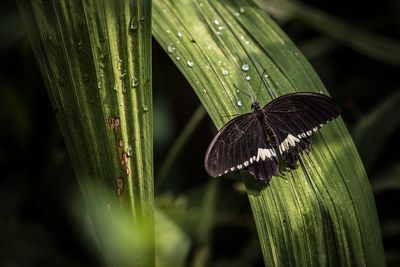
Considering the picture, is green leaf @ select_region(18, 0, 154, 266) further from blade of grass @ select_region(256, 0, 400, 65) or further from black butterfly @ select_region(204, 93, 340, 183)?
blade of grass @ select_region(256, 0, 400, 65)

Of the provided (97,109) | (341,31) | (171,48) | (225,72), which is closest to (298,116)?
(225,72)

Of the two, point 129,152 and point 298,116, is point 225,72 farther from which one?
point 129,152

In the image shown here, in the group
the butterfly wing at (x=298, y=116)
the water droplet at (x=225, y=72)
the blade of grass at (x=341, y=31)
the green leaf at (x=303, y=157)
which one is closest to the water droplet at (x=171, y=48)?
the green leaf at (x=303, y=157)

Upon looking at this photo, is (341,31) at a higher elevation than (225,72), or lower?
higher

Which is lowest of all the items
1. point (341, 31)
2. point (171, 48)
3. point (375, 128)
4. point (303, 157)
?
point (303, 157)

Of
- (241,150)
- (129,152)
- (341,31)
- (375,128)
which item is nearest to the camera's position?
(129,152)

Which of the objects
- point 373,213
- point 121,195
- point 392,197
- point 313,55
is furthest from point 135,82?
point 392,197

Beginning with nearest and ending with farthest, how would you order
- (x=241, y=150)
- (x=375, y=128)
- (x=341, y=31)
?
(x=241, y=150) < (x=375, y=128) < (x=341, y=31)

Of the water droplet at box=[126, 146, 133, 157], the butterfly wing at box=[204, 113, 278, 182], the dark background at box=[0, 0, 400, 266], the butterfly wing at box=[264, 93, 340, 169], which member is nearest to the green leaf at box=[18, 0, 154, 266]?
the water droplet at box=[126, 146, 133, 157]

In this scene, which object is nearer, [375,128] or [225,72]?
[225,72]

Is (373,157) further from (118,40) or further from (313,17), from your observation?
(118,40)
